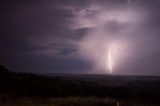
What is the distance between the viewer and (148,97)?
43344 mm

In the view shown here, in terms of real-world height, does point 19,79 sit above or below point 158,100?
above

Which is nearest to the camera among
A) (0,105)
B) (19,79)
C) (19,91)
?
(0,105)

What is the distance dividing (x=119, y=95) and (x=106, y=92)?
337cm

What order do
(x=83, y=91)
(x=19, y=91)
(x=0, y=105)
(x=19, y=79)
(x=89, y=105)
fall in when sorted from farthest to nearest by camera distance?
(x=83, y=91), (x=19, y=79), (x=19, y=91), (x=89, y=105), (x=0, y=105)

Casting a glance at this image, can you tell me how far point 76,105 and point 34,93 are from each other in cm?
1594

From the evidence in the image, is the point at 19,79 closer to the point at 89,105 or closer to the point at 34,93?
the point at 34,93

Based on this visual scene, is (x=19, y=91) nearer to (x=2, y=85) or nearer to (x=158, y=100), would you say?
(x=2, y=85)

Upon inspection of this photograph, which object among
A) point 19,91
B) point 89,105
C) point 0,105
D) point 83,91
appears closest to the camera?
point 0,105

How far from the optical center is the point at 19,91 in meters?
40.8

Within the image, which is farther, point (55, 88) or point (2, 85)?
point (55, 88)

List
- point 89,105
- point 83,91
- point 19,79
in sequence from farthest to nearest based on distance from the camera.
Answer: point 83,91, point 19,79, point 89,105

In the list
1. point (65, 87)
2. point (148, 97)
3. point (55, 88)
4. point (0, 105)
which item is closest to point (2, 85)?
point (55, 88)

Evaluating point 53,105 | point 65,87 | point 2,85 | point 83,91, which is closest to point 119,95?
point 83,91

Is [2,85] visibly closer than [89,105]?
No
